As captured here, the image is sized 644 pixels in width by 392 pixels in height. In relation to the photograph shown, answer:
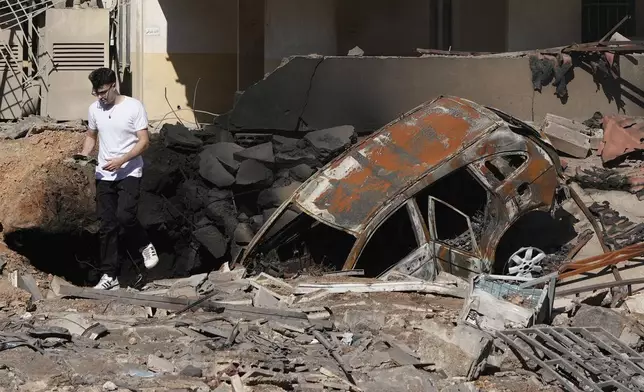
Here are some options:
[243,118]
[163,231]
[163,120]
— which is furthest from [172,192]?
[163,120]

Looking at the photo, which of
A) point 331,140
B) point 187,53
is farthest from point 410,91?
point 187,53

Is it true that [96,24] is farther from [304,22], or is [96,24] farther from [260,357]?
[260,357]

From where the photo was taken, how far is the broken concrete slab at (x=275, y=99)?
10758mm

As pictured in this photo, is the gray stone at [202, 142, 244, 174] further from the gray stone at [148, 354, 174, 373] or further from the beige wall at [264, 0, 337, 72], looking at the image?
the gray stone at [148, 354, 174, 373]

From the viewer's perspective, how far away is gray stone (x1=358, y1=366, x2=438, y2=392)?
5543 mm

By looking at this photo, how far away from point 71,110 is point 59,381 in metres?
12.5

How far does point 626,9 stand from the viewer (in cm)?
1367

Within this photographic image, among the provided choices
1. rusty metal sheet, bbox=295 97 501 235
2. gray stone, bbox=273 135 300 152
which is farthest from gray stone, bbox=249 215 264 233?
rusty metal sheet, bbox=295 97 501 235

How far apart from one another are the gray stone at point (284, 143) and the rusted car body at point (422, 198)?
190 cm

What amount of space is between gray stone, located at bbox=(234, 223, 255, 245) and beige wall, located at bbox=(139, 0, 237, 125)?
714 centimetres

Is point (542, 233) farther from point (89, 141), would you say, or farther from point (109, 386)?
point (109, 386)

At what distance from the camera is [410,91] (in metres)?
11.0

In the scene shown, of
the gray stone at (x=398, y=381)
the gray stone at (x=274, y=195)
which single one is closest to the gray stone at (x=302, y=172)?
the gray stone at (x=274, y=195)

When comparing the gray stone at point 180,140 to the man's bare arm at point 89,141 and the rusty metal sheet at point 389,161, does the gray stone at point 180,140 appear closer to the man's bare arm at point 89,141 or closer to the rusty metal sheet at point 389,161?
the man's bare arm at point 89,141
